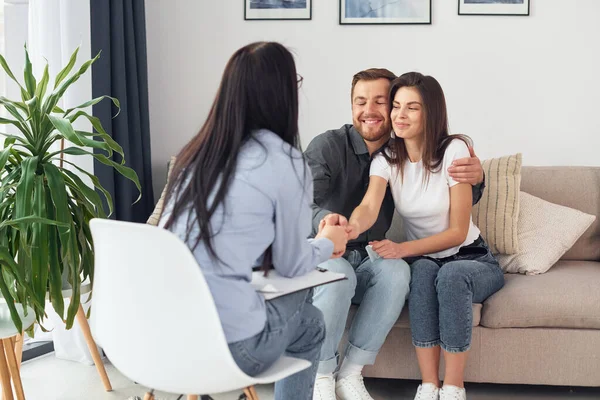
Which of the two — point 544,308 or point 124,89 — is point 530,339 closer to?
point 544,308

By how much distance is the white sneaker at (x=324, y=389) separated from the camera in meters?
2.29

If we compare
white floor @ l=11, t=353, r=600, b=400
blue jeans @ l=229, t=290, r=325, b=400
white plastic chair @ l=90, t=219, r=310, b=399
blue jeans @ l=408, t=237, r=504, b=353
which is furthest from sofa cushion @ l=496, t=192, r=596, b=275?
white plastic chair @ l=90, t=219, r=310, b=399

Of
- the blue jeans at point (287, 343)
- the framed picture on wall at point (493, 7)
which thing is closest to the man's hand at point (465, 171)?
the blue jeans at point (287, 343)

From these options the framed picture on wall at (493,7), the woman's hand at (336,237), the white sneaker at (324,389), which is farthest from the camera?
the framed picture on wall at (493,7)

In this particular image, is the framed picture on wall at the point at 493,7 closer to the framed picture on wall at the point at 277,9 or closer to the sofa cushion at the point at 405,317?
the framed picture on wall at the point at 277,9

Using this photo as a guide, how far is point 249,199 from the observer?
1.49 metres

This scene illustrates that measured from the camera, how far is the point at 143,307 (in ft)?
4.75

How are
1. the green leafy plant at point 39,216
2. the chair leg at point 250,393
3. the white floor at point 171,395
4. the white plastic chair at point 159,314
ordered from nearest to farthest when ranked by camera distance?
1. the white plastic chair at point 159,314
2. the chair leg at point 250,393
3. the green leafy plant at point 39,216
4. the white floor at point 171,395

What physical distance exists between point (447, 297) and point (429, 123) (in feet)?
1.90

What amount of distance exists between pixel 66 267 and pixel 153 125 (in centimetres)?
136

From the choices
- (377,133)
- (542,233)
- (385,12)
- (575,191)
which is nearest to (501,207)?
(542,233)

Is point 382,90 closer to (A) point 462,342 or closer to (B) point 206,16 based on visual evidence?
(A) point 462,342

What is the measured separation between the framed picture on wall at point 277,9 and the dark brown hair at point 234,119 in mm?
1928

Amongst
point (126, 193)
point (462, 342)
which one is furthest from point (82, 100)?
point (462, 342)
